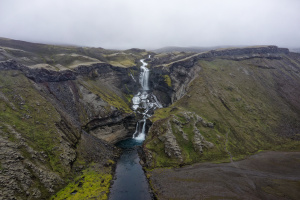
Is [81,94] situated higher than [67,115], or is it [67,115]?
[81,94]

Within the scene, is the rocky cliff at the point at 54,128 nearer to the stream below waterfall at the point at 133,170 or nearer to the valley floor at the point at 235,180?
the stream below waterfall at the point at 133,170

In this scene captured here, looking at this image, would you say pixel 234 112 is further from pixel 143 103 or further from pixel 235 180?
pixel 143 103

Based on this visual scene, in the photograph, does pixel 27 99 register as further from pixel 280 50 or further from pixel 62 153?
pixel 280 50

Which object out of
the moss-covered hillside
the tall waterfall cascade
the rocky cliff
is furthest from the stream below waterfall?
the moss-covered hillside

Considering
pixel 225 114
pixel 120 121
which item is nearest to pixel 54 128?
pixel 120 121

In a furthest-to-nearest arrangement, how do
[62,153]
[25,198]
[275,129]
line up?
[275,129], [62,153], [25,198]

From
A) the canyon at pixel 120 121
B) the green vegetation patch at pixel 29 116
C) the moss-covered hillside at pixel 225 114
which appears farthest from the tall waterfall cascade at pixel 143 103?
the green vegetation patch at pixel 29 116

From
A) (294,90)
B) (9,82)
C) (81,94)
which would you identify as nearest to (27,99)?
(9,82)
